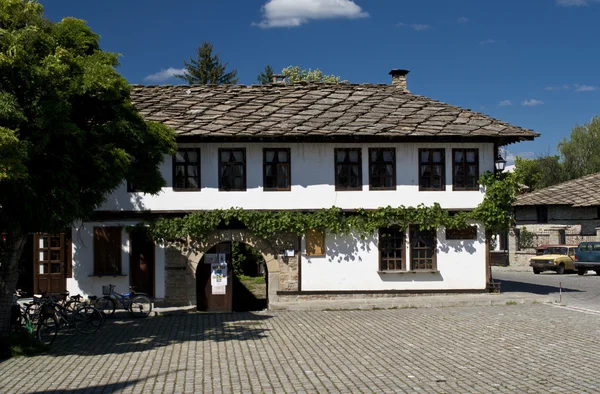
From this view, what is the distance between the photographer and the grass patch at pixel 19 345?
1227 centimetres

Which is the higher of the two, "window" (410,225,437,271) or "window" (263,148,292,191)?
"window" (263,148,292,191)

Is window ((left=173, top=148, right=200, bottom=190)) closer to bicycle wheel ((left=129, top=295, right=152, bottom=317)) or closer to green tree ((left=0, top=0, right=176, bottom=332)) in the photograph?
bicycle wheel ((left=129, top=295, right=152, bottom=317))

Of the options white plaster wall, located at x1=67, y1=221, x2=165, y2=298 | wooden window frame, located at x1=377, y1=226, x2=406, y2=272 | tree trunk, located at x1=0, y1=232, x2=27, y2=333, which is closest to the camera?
tree trunk, located at x1=0, y1=232, x2=27, y2=333

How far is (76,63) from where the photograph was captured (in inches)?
511

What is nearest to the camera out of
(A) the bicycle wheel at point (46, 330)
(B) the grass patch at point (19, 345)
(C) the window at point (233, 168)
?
(B) the grass patch at point (19, 345)

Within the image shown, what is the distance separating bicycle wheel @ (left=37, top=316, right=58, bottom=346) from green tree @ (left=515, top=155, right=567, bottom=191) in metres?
66.1

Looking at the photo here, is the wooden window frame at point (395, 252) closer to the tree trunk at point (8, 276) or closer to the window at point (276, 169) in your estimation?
the window at point (276, 169)

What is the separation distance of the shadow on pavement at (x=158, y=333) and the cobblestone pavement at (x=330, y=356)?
3 cm

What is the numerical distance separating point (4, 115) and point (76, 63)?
212 cm

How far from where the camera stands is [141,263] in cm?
1952

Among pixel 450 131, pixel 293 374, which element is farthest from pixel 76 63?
pixel 450 131

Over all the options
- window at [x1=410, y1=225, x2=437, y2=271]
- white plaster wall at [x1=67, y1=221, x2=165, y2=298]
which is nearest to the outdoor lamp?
window at [x1=410, y1=225, x2=437, y2=271]

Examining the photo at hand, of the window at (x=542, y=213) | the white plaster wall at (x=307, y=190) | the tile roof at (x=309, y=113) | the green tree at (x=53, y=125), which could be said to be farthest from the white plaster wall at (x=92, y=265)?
the window at (x=542, y=213)

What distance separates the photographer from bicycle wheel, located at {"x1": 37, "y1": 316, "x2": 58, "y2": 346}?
13.6 meters
